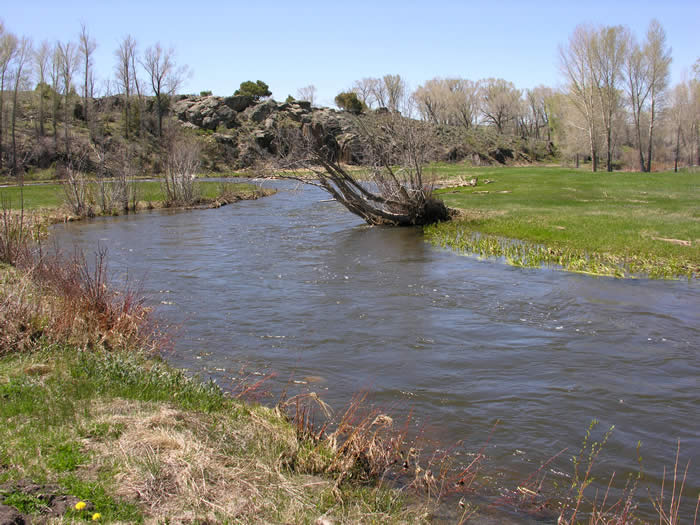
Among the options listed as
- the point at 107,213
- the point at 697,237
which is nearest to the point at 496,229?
the point at 697,237

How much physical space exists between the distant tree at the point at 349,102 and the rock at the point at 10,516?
96.7 m

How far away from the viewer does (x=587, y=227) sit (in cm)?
1956

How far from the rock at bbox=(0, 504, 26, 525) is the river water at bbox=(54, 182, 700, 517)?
3.78m

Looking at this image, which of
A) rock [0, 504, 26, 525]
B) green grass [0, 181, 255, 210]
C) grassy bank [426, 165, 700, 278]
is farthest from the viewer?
green grass [0, 181, 255, 210]

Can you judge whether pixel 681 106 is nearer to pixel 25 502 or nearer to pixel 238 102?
pixel 238 102

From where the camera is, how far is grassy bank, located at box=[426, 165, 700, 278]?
15.1 metres

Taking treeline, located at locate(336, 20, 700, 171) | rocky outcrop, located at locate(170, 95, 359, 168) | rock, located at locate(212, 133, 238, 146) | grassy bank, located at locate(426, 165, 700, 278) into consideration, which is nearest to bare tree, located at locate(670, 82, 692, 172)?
treeline, located at locate(336, 20, 700, 171)

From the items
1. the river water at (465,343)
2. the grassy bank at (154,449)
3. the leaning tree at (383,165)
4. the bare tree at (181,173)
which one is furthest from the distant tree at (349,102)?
the grassy bank at (154,449)

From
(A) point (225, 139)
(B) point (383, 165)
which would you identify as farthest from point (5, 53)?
(B) point (383, 165)

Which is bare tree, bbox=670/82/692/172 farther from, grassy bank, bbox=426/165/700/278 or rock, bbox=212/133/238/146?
rock, bbox=212/133/238/146

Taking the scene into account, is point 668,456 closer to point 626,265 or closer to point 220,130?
point 626,265

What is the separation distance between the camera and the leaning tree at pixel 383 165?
2159cm

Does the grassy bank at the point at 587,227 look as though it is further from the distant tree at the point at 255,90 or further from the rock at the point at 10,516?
the distant tree at the point at 255,90

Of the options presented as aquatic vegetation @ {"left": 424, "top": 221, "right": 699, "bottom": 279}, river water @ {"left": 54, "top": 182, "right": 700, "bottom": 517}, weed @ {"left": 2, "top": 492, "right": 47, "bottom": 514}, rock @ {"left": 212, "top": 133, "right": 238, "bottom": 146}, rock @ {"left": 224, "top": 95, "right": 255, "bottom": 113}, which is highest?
rock @ {"left": 224, "top": 95, "right": 255, "bottom": 113}
